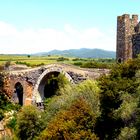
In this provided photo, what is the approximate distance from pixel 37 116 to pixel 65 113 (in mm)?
9580

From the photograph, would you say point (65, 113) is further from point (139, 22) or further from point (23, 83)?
point (23, 83)

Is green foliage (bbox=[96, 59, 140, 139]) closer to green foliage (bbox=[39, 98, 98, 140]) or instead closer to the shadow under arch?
green foliage (bbox=[39, 98, 98, 140])

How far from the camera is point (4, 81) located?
71.9 metres

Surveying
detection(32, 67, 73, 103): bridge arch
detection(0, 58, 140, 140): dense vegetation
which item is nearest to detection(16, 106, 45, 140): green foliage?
detection(0, 58, 140, 140): dense vegetation

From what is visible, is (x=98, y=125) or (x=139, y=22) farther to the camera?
(x=139, y=22)

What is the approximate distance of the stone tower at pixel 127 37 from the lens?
203 feet

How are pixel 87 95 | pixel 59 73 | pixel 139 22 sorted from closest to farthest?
1. pixel 87 95
2. pixel 139 22
3. pixel 59 73

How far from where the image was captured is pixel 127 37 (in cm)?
6241

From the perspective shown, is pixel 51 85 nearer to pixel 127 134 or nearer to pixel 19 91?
pixel 19 91

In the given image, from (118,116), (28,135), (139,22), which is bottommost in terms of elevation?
(28,135)

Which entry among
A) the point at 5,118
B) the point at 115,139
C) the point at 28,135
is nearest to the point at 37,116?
the point at 28,135

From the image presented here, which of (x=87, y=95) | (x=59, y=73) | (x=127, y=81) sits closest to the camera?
(x=127, y=81)

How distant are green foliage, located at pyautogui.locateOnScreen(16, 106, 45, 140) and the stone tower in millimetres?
12411

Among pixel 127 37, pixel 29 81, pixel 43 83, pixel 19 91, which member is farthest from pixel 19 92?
pixel 127 37
